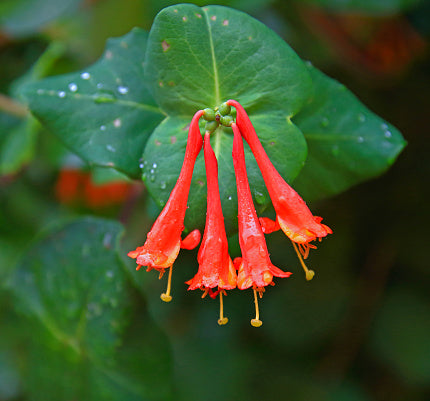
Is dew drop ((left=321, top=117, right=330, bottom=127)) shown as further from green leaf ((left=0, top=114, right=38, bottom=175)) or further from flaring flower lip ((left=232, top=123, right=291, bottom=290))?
green leaf ((left=0, top=114, right=38, bottom=175))

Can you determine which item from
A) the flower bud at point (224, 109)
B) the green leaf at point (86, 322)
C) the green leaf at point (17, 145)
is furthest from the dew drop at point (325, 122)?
the green leaf at point (17, 145)

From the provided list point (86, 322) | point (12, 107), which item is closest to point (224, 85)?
point (86, 322)

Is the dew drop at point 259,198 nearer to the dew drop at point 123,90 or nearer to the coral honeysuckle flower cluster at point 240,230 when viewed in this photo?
the coral honeysuckle flower cluster at point 240,230

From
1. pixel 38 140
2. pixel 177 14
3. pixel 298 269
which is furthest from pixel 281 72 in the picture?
pixel 38 140

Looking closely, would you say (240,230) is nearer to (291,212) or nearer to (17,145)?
(291,212)

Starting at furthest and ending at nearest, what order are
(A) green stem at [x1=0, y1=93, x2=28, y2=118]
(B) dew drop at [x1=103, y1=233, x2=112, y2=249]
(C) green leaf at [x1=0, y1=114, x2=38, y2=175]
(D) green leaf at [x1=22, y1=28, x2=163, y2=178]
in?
(A) green stem at [x1=0, y1=93, x2=28, y2=118] → (C) green leaf at [x1=0, y1=114, x2=38, y2=175] → (B) dew drop at [x1=103, y1=233, x2=112, y2=249] → (D) green leaf at [x1=22, y1=28, x2=163, y2=178]

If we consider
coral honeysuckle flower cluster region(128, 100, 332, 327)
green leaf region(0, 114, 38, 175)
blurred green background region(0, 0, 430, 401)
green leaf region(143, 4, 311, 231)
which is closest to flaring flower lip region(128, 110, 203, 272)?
coral honeysuckle flower cluster region(128, 100, 332, 327)
